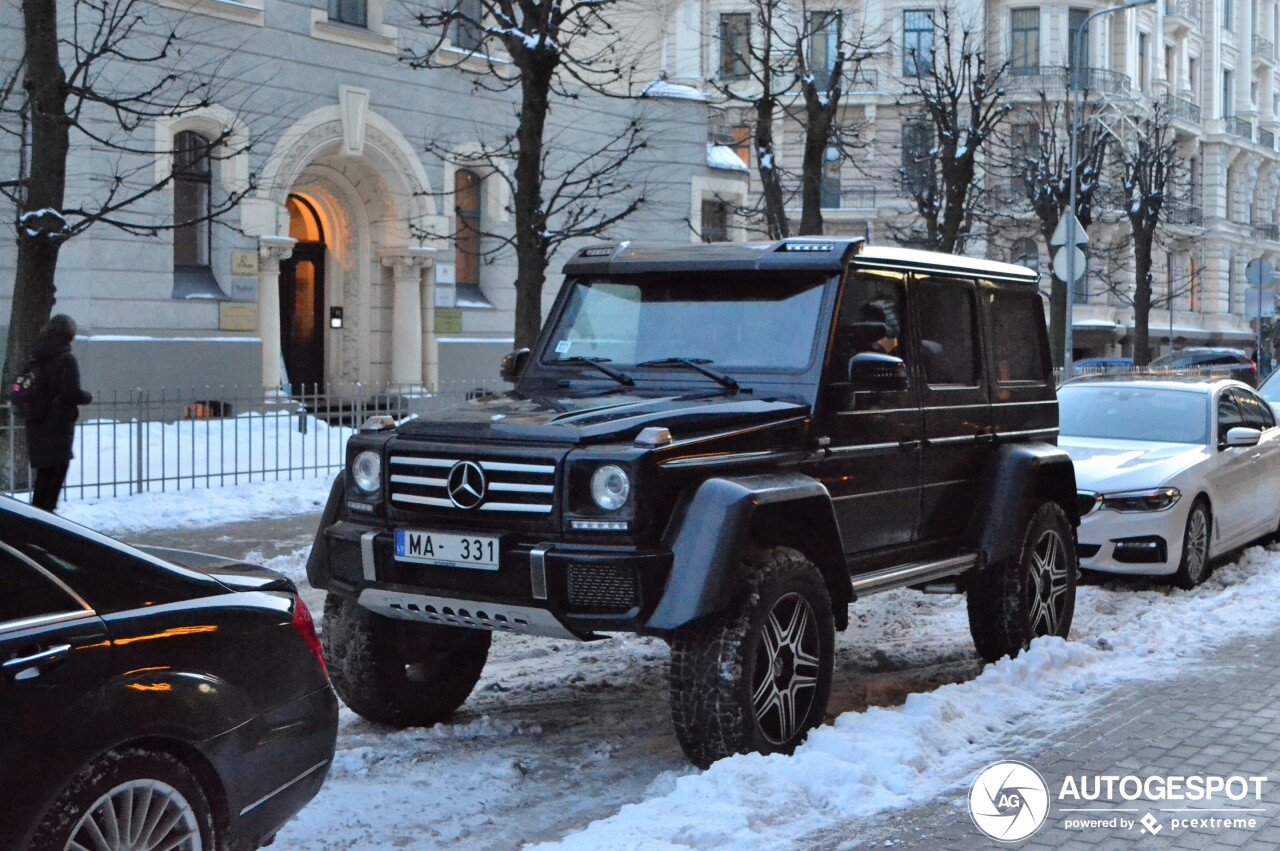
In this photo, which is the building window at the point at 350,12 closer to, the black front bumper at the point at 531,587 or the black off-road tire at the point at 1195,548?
the black off-road tire at the point at 1195,548

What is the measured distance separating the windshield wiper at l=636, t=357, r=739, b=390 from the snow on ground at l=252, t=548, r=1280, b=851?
5.21ft

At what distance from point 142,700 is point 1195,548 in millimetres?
9106

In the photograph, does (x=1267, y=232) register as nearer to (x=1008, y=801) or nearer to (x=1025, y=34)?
(x=1025, y=34)

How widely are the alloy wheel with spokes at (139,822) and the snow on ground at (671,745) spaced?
125 cm

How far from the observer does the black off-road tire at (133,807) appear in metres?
3.85

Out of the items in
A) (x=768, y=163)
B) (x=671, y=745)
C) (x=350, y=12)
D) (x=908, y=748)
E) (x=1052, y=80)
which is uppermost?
(x=1052, y=80)

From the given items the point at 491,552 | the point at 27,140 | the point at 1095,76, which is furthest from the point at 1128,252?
the point at 491,552

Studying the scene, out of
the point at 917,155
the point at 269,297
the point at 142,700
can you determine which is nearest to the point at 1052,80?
the point at 917,155

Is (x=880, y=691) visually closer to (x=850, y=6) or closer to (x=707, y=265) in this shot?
(x=707, y=265)

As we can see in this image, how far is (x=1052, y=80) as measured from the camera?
188 ft

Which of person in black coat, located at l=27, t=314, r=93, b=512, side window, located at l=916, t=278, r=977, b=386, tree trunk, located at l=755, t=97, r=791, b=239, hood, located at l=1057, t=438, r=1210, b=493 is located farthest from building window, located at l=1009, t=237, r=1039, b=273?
side window, located at l=916, t=278, r=977, b=386

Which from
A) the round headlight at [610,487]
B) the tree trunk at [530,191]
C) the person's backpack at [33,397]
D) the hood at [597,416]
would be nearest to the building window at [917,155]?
the tree trunk at [530,191]

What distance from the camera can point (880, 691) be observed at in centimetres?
798

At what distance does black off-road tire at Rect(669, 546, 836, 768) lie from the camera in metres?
5.87
